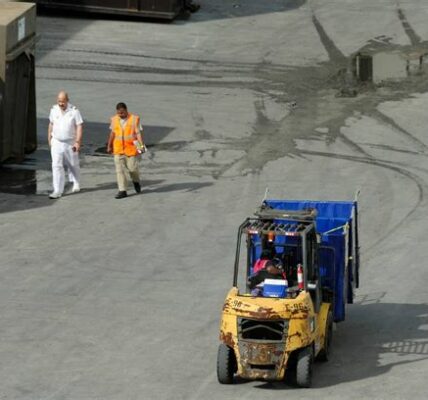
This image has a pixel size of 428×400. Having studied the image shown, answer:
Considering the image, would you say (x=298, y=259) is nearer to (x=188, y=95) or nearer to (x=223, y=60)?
(x=188, y=95)

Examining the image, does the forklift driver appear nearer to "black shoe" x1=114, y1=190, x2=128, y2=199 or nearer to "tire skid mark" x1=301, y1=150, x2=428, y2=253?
"tire skid mark" x1=301, y1=150, x2=428, y2=253

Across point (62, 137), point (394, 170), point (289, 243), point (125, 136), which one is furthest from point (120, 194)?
point (289, 243)

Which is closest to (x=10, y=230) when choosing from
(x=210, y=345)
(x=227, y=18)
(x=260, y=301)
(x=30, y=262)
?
(x=30, y=262)

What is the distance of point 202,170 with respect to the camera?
2522cm

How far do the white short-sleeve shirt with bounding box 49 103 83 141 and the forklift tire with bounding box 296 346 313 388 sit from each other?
951cm

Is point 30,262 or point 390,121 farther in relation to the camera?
point 390,121

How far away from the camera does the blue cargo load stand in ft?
54.4

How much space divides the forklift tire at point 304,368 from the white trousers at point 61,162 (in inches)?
368

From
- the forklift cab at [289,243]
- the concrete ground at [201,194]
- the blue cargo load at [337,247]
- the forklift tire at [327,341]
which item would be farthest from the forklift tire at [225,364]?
the blue cargo load at [337,247]

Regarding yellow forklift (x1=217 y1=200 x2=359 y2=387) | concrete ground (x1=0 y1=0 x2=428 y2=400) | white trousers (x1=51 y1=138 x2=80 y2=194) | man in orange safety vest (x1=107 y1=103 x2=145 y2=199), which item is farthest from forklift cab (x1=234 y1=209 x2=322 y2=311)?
white trousers (x1=51 y1=138 x2=80 y2=194)

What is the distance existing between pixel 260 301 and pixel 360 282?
14.5ft

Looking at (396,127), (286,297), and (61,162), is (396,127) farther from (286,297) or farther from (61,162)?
(286,297)

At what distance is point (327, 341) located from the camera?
16.0 meters

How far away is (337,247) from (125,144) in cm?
748
